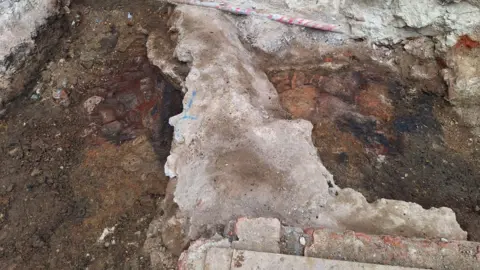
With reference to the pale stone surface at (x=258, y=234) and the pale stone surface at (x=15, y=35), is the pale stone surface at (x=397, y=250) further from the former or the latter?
the pale stone surface at (x=15, y=35)

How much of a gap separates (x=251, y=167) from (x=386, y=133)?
7.21 feet

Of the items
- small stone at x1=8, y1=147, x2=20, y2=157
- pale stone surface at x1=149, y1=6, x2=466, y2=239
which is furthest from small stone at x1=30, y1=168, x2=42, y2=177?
pale stone surface at x1=149, y1=6, x2=466, y2=239

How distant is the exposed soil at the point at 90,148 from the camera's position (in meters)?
4.21

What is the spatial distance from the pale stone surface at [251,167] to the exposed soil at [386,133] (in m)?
0.65

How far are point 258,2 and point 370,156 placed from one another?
292 cm

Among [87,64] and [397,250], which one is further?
[87,64]

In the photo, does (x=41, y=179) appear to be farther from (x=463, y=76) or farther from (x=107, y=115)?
(x=463, y=76)

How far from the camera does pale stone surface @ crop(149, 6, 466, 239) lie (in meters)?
3.61

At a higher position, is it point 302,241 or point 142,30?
point 302,241

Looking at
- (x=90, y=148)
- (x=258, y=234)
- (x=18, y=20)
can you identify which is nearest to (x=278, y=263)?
(x=258, y=234)

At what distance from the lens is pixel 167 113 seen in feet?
17.0

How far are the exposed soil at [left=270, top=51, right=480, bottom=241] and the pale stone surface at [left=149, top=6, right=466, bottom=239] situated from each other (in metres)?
0.65

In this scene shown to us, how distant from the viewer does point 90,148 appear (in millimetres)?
5035

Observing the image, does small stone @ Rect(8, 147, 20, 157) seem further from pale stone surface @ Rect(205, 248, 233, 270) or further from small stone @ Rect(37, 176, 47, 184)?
pale stone surface @ Rect(205, 248, 233, 270)
